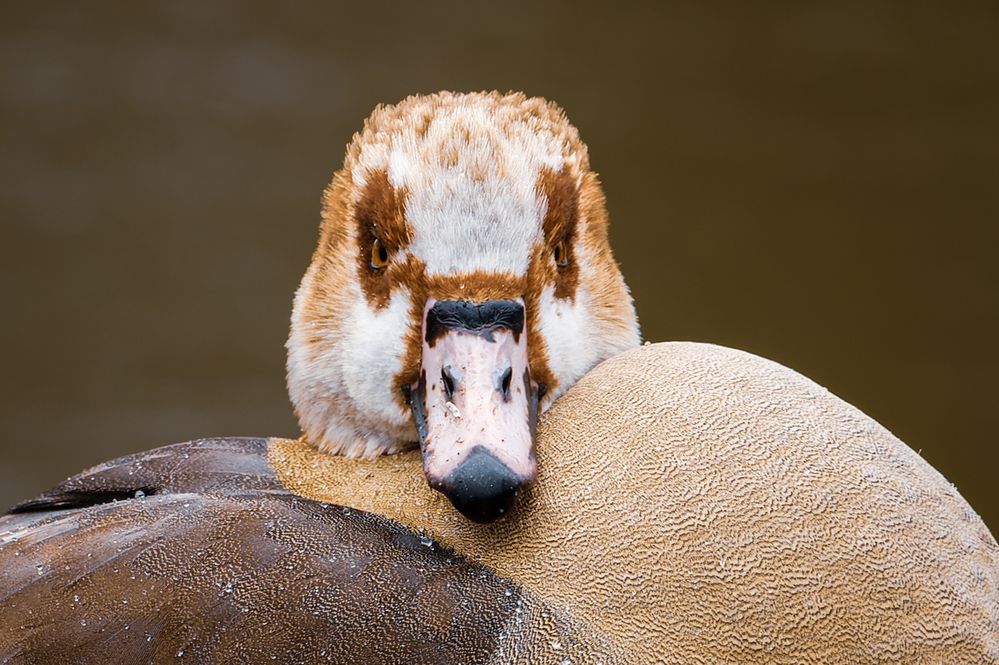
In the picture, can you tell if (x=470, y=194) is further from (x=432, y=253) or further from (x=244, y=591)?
(x=244, y=591)

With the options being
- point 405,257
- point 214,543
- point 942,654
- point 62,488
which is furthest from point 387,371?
point 942,654

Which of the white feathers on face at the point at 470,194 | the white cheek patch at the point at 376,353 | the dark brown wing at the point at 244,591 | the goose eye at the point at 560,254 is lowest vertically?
the dark brown wing at the point at 244,591

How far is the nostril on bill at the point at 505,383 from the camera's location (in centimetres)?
75

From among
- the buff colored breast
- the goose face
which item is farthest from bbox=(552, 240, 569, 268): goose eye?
the buff colored breast

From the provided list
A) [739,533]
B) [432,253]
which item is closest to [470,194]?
[432,253]

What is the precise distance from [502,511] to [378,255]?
10.3 inches

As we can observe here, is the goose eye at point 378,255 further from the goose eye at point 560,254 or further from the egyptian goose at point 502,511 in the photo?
the goose eye at point 560,254

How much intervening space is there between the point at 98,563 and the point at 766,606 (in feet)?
1.50

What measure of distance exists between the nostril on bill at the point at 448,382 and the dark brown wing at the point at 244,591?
11 cm

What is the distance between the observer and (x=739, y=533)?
2.30 ft

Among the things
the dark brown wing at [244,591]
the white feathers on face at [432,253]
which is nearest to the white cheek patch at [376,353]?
the white feathers on face at [432,253]

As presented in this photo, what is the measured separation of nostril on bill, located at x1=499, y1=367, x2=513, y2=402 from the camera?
2.47 ft

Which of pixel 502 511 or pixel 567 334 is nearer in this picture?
pixel 502 511

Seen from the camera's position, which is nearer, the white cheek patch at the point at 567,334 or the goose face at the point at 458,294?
the goose face at the point at 458,294
